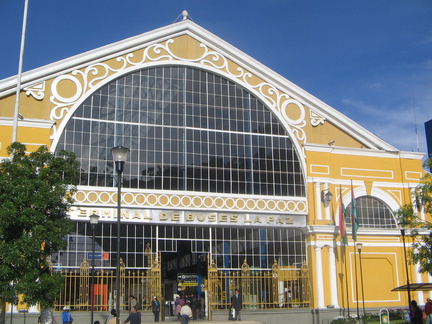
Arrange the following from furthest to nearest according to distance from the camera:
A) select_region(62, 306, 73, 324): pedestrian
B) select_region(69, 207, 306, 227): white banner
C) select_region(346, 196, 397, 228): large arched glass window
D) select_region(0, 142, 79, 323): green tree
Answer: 1. select_region(346, 196, 397, 228): large arched glass window
2. select_region(69, 207, 306, 227): white banner
3. select_region(62, 306, 73, 324): pedestrian
4. select_region(0, 142, 79, 323): green tree

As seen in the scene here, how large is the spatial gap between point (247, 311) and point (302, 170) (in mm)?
8968

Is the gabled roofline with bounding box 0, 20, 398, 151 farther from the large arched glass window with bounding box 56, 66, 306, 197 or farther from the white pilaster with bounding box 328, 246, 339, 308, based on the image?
the white pilaster with bounding box 328, 246, 339, 308

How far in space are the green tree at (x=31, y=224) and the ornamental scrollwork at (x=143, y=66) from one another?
1045cm

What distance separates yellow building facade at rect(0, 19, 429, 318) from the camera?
105 feet

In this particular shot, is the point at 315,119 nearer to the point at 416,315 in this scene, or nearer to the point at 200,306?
the point at 200,306

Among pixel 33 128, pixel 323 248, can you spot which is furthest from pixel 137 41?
pixel 323 248

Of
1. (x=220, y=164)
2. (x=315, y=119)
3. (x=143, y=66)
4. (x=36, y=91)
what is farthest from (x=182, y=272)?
(x=36, y=91)

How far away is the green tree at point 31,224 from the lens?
19.7 meters

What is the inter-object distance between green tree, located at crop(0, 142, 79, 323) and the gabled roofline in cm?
1110

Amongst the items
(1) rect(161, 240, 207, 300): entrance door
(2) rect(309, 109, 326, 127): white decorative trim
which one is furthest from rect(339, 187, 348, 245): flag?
(1) rect(161, 240, 207, 300): entrance door

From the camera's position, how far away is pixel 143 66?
3425 centimetres

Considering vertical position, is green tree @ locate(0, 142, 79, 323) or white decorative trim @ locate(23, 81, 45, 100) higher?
white decorative trim @ locate(23, 81, 45, 100)

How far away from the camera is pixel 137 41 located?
3412cm

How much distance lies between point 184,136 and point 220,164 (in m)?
2.61
